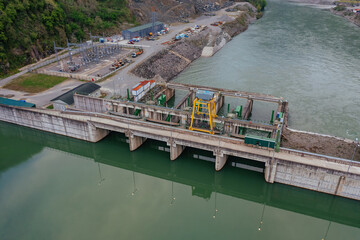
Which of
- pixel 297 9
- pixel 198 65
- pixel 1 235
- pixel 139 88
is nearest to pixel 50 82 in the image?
pixel 139 88

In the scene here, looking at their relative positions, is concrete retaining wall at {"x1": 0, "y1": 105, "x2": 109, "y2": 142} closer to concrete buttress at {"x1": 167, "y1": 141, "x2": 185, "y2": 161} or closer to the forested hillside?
concrete buttress at {"x1": 167, "y1": 141, "x2": 185, "y2": 161}

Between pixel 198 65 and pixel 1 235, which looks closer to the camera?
pixel 1 235

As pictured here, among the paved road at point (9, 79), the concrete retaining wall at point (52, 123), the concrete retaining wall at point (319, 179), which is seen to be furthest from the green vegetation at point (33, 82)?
the concrete retaining wall at point (319, 179)

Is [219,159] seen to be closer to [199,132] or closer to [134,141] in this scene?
[199,132]

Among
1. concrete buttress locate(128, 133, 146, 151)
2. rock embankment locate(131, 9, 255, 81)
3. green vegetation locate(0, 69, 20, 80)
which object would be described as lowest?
concrete buttress locate(128, 133, 146, 151)

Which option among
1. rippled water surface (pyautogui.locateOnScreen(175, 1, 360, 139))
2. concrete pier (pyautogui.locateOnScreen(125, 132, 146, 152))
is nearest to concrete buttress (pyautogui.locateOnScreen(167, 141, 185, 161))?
concrete pier (pyautogui.locateOnScreen(125, 132, 146, 152))

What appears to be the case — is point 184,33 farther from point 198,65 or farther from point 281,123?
point 281,123

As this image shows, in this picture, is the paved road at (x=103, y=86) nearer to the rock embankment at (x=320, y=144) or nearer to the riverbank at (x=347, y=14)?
the rock embankment at (x=320, y=144)
